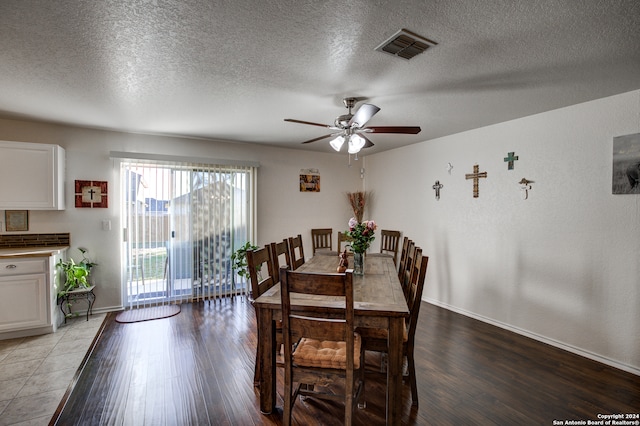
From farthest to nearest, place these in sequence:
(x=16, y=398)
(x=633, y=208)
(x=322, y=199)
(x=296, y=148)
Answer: (x=322, y=199), (x=296, y=148), (x=633, y=208), (x=16, y=398)

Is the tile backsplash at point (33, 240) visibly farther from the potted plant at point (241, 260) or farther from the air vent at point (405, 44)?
the air vent at point (405, 44)

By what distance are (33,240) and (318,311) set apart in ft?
12.7

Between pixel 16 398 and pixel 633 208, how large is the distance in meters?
5.02

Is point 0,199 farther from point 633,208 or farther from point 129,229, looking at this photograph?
point 633,208

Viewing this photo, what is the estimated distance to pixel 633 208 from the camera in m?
2.58

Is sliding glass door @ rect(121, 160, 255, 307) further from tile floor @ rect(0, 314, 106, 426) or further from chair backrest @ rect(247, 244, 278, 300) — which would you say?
chair backrest @ rect(247, 244, 278, 300)

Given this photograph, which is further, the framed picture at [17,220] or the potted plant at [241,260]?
the potted plant at [241,260]

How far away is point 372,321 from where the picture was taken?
5.91 feet

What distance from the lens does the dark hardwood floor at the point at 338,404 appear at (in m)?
2.01

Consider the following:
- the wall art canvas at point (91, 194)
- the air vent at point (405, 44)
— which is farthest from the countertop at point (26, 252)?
the air vent at point (405, 44)

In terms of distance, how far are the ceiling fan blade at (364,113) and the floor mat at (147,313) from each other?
3.26 metres

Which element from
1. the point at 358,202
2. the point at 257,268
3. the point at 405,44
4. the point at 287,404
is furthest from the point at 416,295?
the point at 358,202

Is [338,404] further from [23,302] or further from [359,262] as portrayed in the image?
[23,302]

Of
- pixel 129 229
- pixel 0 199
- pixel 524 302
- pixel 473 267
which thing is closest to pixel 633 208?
pixel 524 302
